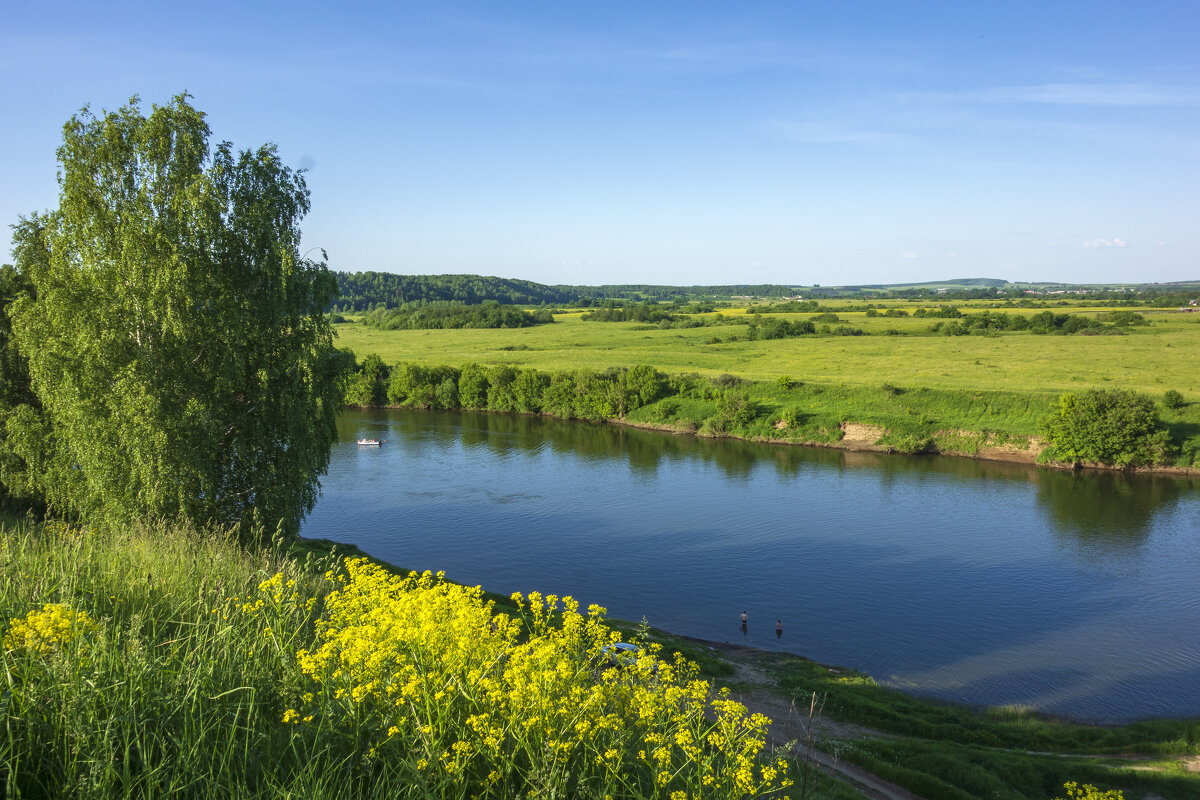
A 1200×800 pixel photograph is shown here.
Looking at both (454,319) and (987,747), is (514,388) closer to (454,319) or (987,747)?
(987,747)

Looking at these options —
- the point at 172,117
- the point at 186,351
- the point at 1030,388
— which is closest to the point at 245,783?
the point at 186,351

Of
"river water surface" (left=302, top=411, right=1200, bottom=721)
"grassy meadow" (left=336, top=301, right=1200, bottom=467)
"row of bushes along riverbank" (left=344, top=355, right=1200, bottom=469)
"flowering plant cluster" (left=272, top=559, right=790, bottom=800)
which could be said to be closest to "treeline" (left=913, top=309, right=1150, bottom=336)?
"grassy meadow" (left=336, top=301, right=1200, bottom=467)

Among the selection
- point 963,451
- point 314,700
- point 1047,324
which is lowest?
point 963,451

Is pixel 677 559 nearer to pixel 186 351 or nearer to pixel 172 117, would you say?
pixel 186 351

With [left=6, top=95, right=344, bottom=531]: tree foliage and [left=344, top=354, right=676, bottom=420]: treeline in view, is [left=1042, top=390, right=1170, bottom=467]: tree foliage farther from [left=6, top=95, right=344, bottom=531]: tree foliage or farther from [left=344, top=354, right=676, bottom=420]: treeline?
[left=6, top=95, right=344, bottom=531]: tree foliage

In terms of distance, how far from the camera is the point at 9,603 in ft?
19.0

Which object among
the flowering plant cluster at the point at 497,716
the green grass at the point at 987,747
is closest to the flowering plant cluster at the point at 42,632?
the flowering plant cluster at the point at 497,716

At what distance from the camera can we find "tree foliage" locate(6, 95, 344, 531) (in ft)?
50.5

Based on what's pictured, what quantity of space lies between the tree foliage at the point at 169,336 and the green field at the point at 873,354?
61.3 metres

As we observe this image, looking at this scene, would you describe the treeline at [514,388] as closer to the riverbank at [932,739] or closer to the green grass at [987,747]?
the riverbank at [932,739]

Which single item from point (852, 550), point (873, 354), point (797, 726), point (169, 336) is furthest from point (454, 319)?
point (797, 726)

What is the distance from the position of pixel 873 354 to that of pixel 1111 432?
129 feet

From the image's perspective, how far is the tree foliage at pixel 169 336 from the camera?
15.4m

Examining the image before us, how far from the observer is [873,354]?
89.7 metres
